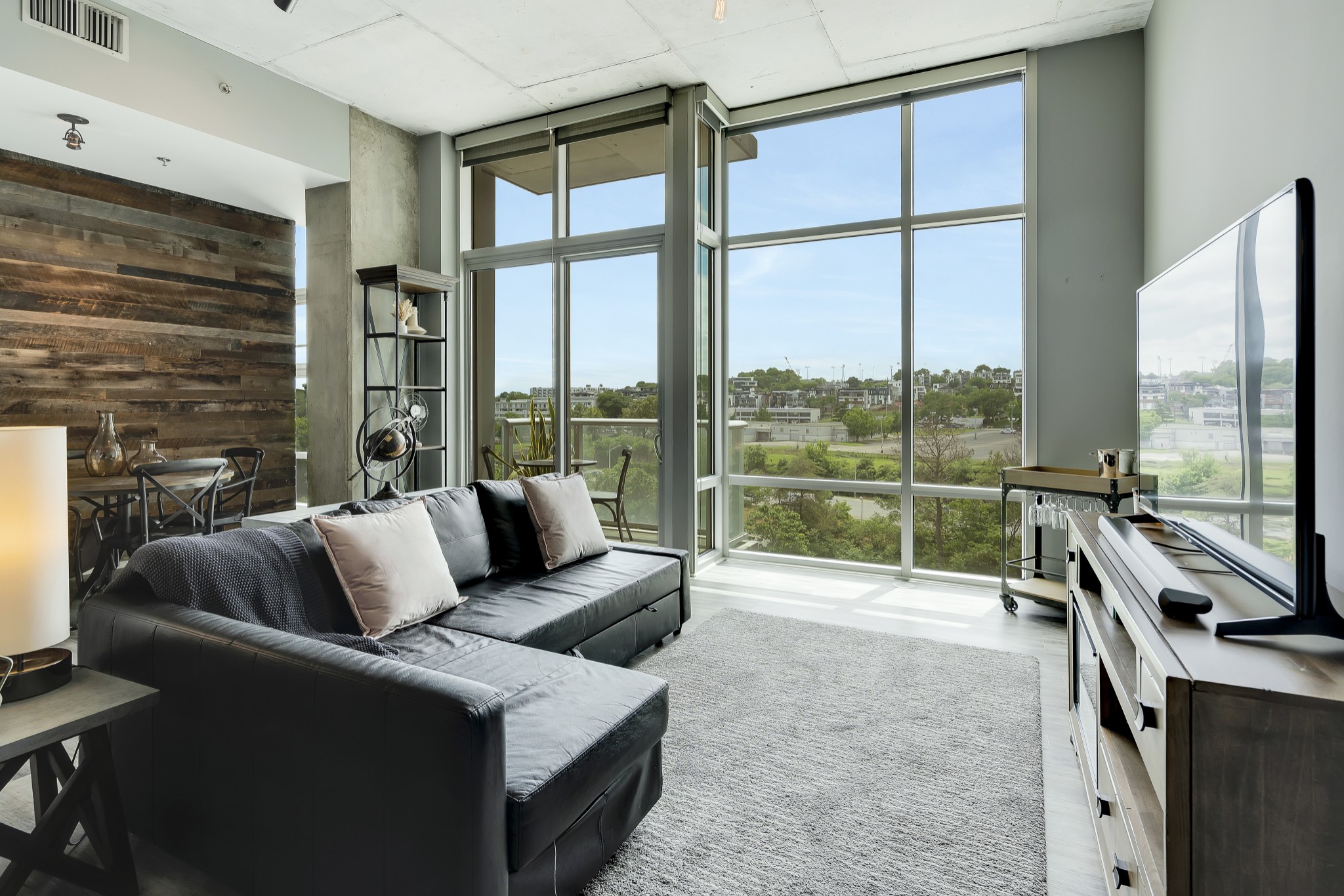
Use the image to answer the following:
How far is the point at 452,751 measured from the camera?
4.06 feet

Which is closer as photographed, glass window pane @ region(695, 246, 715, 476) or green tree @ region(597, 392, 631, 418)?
glass window pane @ region(695, 246, 715, 476)

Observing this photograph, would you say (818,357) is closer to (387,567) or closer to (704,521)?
(704,521)

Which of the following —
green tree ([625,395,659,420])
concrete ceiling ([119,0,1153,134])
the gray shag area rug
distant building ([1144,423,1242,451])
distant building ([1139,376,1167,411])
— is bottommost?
the gray shag area rug

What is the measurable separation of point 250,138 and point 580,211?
2033 mm

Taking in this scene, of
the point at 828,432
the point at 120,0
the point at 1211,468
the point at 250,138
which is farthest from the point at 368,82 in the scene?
the point at 1211,468

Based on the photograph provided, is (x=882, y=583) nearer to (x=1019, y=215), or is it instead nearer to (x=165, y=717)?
(x=1019, y=215)

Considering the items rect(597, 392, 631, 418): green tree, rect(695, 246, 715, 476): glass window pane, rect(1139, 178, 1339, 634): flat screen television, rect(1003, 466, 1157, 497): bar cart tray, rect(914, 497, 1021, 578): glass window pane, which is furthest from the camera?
rect(597, 392, 631, 418): green tree

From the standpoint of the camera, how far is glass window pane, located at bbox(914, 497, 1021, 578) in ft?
13.8

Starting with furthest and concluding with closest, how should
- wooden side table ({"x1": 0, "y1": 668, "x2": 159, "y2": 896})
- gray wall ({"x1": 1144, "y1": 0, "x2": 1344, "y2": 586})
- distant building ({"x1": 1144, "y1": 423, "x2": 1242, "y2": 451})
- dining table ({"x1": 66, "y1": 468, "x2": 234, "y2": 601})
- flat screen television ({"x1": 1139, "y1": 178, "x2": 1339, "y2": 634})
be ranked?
dining table ({"x1": 66, "y1": 468, "x2": 234, "y2": 601})
gray wall ({"x1": 1144, "y1": 0, "x2": 1344, "y2": 586})
distant building ({"x1": 1144, "y1": 423, "x2": 1242, "y2": 451})
wooden side table ({"x1": 0, "y1": 668, "x2": 159, "y2": 896})
flat screen television ({"x1": 1139, "y1": 178, "x2": 1339, "y2": 634})

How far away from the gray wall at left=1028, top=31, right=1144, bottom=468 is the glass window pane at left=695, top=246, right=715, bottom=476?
2.05 m

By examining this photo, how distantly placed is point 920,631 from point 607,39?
11.9 feet

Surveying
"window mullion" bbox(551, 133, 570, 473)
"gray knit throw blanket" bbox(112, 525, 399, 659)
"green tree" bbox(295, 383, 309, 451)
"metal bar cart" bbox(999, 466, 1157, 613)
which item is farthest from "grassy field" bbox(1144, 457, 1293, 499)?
"green tree" bbox(295, 383, 309, 451)

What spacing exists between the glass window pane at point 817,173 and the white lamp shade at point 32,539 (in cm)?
420

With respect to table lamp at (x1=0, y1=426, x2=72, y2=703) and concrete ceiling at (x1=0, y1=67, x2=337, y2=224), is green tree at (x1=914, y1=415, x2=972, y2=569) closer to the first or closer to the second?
table lamp at (x1=0, y1=426, x2=72, y2=703)
